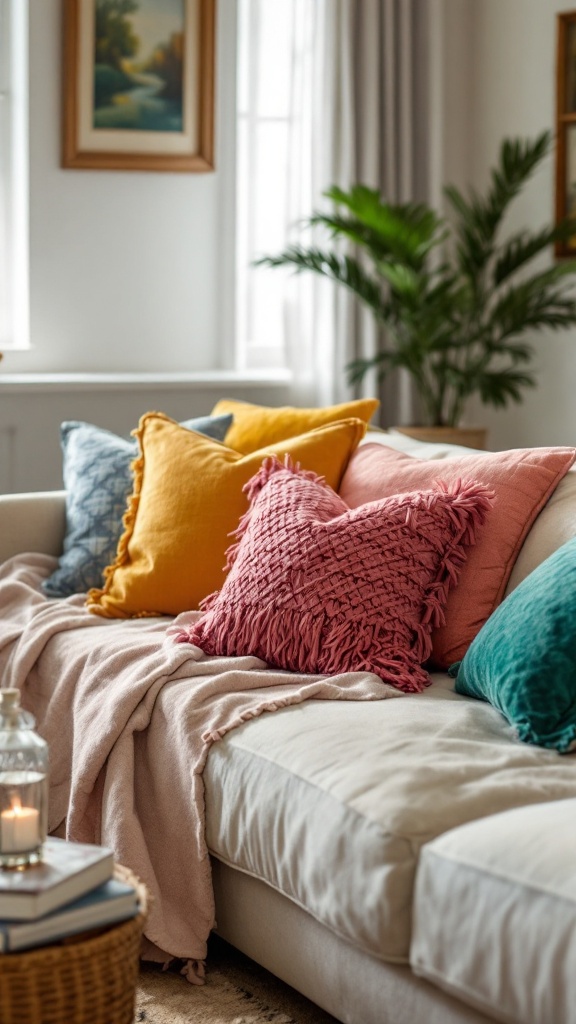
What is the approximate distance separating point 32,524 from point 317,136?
2.13m

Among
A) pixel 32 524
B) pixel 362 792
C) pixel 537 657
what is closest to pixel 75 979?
pixel 362 792

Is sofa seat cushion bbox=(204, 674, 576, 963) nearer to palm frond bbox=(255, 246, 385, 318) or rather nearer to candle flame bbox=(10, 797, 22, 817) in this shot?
candle flame bbox=(10, 797, 22, 817)

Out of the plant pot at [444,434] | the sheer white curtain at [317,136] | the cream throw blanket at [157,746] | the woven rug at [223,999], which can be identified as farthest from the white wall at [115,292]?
the woven rug at [223,999]

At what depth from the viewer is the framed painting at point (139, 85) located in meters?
4.28

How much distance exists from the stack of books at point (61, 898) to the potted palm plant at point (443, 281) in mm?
2962

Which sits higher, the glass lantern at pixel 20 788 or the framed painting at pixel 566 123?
the framed painting at pixel 566 123

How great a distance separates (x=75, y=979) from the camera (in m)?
1.49

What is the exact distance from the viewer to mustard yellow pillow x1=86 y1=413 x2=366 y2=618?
2625mm

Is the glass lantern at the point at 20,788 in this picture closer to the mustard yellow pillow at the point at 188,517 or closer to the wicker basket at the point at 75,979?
the wicker basket at the point at 75,979

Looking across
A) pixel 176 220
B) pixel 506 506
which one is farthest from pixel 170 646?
pixel 176 220

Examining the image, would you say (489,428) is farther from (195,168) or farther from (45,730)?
(45,730)

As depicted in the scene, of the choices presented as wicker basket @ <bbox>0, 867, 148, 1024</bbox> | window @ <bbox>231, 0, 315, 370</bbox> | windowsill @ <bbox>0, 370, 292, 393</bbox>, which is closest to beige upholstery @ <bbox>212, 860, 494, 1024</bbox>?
wicker basket @ <bbox>0, 867, 148, 1024</bbox>

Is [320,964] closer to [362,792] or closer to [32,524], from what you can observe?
[362,792]

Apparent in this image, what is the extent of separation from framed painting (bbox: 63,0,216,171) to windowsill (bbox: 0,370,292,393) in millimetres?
686
